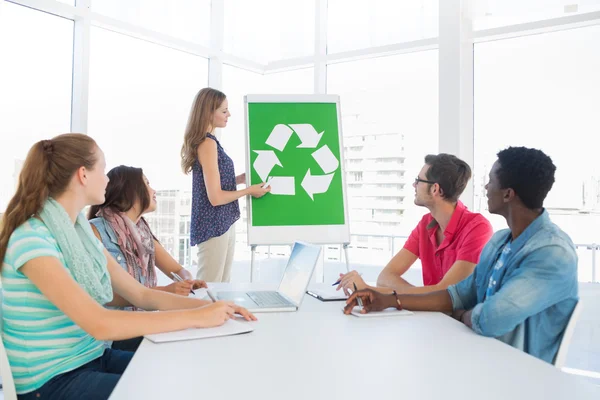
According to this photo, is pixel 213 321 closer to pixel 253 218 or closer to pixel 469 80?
pixel 253 218

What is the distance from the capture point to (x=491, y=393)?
1021mm

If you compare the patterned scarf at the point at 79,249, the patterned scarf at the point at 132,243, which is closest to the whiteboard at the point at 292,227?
the patterned scarf at the point at 132,243

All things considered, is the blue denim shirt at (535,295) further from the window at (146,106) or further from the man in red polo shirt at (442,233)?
the window at (146,106)

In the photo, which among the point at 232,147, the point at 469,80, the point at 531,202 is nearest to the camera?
the point at 531,202

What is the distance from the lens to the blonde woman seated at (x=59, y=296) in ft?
4.31

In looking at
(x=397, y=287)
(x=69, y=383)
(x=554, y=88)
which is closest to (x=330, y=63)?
(x=554, y=88)

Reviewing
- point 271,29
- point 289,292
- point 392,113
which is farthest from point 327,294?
point 271,29

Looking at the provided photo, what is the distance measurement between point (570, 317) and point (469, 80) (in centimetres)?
260

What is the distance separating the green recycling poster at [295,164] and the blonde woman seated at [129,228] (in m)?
0.73

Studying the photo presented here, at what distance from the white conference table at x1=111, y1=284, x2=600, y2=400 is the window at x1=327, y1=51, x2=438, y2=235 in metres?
2.54

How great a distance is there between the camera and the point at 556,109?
3416mm

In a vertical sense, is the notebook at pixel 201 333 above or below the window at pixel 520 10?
below

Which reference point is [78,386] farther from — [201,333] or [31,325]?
[201,333]

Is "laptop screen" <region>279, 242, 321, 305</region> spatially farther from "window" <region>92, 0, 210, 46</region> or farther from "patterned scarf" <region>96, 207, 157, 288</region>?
"window" <region>92, 0, 210, 46</region>
